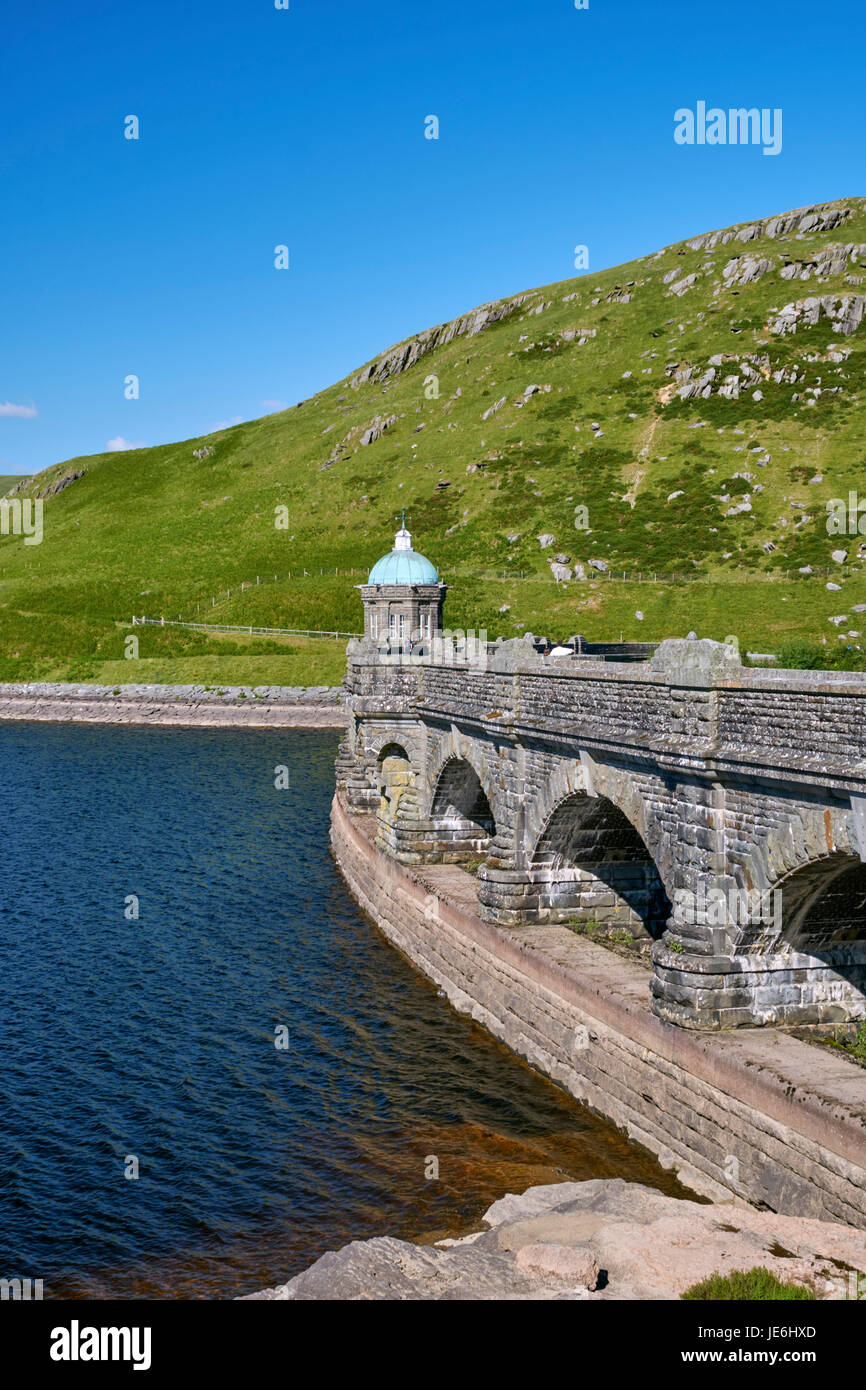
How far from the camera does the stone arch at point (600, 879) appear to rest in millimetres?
26750

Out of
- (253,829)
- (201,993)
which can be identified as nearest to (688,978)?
(201,993)

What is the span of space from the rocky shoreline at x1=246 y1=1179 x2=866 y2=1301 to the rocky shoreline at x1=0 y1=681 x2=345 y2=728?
76159 millimetres

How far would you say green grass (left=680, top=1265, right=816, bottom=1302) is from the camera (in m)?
11.8

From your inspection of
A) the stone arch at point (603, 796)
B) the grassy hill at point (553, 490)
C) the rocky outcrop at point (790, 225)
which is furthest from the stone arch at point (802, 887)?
the rocky outcrop at point (790, 225)

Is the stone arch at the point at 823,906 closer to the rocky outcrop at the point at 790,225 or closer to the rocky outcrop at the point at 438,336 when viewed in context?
the rocky outcrop at the point at 790,225

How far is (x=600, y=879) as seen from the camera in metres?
27.5

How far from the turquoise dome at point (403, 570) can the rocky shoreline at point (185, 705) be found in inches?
1784

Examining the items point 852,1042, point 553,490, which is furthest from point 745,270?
point 852,1042

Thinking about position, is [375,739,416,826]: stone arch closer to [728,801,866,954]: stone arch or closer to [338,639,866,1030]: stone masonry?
[338,639,866,1030]: stone masonry

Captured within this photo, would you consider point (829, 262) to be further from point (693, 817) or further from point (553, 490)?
point (693, 817)

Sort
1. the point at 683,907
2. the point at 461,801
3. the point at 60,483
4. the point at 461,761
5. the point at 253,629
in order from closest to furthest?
1. the point at 683,907
2. the point at 461,761
3. the point at 461,801
4. the point at 253,629
5. the point at 60,483

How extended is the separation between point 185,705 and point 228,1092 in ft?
245

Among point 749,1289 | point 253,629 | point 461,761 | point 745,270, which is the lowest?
point 749,1289

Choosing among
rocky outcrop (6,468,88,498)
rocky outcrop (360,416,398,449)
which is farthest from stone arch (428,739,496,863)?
rocky outcrop (6,468,88,498)
